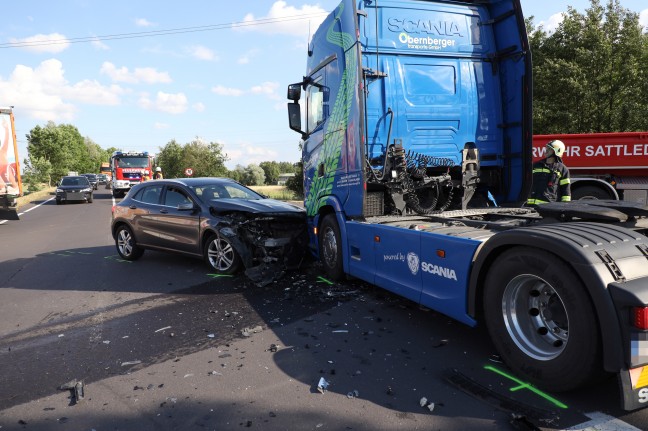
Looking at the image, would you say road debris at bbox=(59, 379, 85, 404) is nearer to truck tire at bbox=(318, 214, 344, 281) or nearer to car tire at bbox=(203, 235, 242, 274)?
truck tire at bbox=(318, 214, 344, 281)

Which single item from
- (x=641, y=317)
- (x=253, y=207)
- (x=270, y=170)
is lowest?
(x=641, y=317)

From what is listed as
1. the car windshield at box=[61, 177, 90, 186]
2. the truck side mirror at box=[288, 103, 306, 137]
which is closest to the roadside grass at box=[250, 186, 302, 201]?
the car windshield at box=[61, 177, 90, 186]

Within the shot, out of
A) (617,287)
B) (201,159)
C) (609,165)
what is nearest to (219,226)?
(617,287)

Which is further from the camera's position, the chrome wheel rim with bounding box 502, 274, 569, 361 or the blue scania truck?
the blue scania truck

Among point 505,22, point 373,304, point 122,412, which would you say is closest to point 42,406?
point 122,412

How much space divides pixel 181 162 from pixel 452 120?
4889 cm

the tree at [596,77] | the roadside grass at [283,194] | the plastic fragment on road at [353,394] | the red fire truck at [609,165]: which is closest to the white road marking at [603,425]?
the plastic fragment on road at [353,394]

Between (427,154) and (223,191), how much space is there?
4.00 meters

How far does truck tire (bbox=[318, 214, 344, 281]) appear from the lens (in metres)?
6.00

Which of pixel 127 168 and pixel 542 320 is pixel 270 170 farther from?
pixel 542 320

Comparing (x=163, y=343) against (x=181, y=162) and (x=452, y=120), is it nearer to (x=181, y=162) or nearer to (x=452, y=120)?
(x=452, y=120)

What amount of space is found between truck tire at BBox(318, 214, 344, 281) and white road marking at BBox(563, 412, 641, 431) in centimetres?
350

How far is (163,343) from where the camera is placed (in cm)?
443

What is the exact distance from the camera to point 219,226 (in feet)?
23.6
